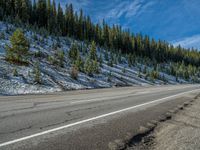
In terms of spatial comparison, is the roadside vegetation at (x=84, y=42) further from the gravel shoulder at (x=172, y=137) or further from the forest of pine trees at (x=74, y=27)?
the gravel shoulder at (x=172, y=137)

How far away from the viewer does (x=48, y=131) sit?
5613 millimetres

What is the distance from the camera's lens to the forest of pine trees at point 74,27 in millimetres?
69312

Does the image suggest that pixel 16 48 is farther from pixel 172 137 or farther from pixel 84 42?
pixel 84 42

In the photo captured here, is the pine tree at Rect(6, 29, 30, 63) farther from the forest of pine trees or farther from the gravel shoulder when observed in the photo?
the forest of pine trees

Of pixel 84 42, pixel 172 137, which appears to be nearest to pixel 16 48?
pixel 172 137

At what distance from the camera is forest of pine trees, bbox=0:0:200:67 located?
69.3m

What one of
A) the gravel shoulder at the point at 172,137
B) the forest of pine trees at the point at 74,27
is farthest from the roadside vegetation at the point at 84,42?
the gravel shoulder at the point at 172,137

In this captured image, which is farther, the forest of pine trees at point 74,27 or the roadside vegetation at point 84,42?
the forest of pine trees at point 74,27

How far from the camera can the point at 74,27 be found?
80875mm

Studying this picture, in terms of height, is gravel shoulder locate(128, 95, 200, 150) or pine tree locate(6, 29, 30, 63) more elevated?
pine tree locate(6, 29, 30, 63)

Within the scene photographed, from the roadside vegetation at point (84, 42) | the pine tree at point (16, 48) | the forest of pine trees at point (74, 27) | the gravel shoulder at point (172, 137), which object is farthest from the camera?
the forest of pine trees at point (74, 27)

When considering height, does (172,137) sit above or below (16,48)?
below

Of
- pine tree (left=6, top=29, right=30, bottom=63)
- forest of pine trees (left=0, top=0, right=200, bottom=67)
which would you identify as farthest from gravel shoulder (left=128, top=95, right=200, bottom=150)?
forest of pine trees (left=0, top=0, right=200, bottom=67)

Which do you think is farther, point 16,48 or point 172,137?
point 16,48
